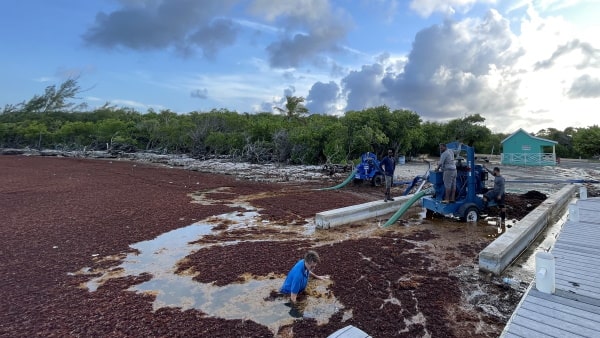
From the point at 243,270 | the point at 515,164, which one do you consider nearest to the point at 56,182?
the point at 243,270

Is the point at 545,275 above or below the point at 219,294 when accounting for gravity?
above

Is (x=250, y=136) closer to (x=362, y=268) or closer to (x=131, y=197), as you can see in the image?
(x=131, y=197)

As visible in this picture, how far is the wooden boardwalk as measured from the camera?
3.49 m

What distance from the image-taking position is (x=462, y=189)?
10.3m

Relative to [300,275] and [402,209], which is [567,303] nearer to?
[300,275]

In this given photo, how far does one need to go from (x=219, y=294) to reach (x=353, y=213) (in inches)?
227

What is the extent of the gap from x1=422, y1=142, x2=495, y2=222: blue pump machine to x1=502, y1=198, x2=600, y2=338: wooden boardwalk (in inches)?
161

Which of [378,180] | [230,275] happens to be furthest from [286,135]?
[230,275]

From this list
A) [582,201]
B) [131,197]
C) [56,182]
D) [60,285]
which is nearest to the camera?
[60,285]

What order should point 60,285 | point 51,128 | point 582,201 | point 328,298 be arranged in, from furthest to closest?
point 51,128
point 582,201
point 60,285
point 328,298

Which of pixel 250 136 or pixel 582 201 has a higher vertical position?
pixel 250 136

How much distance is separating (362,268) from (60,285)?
17.2ft

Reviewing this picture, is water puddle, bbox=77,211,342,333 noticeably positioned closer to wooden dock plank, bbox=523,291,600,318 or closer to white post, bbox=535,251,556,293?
wooden dock plank, bbox=523,291,600,318

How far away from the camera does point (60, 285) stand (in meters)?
5.96
